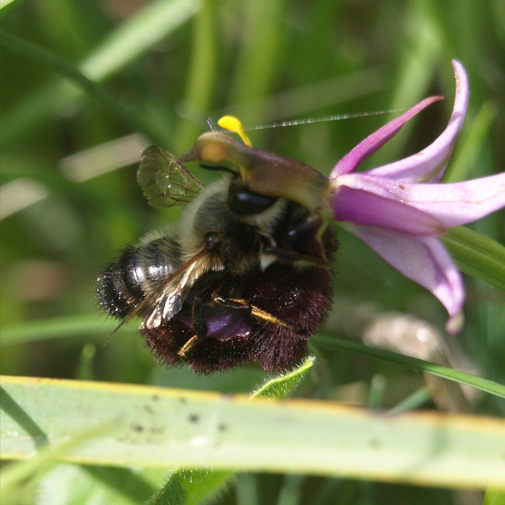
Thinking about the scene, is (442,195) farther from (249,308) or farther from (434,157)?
(249,308)

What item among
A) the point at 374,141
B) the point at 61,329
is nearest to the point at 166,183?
the point at 61,329

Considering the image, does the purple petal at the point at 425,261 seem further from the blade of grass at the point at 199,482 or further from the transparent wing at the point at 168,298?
the transparent wing at the point at 168,298

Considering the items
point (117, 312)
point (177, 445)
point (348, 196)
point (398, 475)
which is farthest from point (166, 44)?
point (398, 475)

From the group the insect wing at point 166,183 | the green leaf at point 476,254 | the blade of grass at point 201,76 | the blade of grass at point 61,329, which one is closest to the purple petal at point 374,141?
the green leaf at point 476,254

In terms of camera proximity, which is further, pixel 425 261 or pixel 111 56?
pixel 111 56

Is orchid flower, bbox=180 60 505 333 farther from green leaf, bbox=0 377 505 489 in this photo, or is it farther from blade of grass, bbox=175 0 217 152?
blade of grass, bbox=175 0 217 152

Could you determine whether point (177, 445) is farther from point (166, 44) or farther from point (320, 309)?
point (166, 44)

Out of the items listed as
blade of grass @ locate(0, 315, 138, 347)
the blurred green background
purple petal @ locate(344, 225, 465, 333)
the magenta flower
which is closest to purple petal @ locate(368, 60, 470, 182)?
the magenta flower
